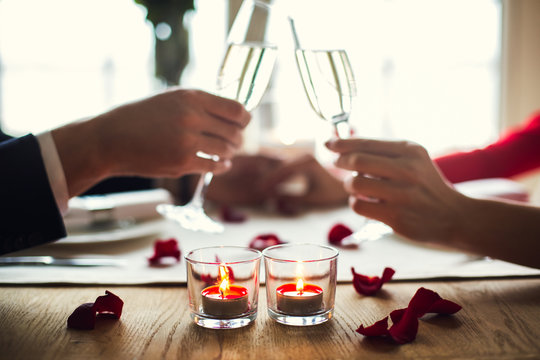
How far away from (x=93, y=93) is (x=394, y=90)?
7.39 ft

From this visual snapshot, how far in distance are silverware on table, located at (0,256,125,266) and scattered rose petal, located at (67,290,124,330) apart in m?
0.26

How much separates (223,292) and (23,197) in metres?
0.33

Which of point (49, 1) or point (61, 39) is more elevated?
point (49, 1)

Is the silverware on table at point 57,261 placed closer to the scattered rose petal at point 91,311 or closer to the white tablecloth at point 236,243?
the white tablecloth at point 236,243

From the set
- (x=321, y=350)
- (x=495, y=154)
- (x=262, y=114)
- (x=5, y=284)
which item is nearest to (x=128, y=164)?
(x=5, y=284)

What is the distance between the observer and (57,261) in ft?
2.68

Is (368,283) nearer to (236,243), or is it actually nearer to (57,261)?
(236,243)

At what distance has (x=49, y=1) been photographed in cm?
343

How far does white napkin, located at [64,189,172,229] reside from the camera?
103 cm

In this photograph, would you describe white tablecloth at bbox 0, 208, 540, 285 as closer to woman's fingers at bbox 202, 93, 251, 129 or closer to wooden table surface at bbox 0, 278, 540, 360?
wooden table surface at bbox 0, 278, 540, 360

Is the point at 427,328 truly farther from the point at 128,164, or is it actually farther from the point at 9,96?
the point at 9,96

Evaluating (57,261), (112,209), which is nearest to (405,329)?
(57,261)

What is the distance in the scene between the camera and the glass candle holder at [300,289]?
21.5 inches

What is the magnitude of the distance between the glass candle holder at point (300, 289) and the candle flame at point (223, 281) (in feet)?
0.17
